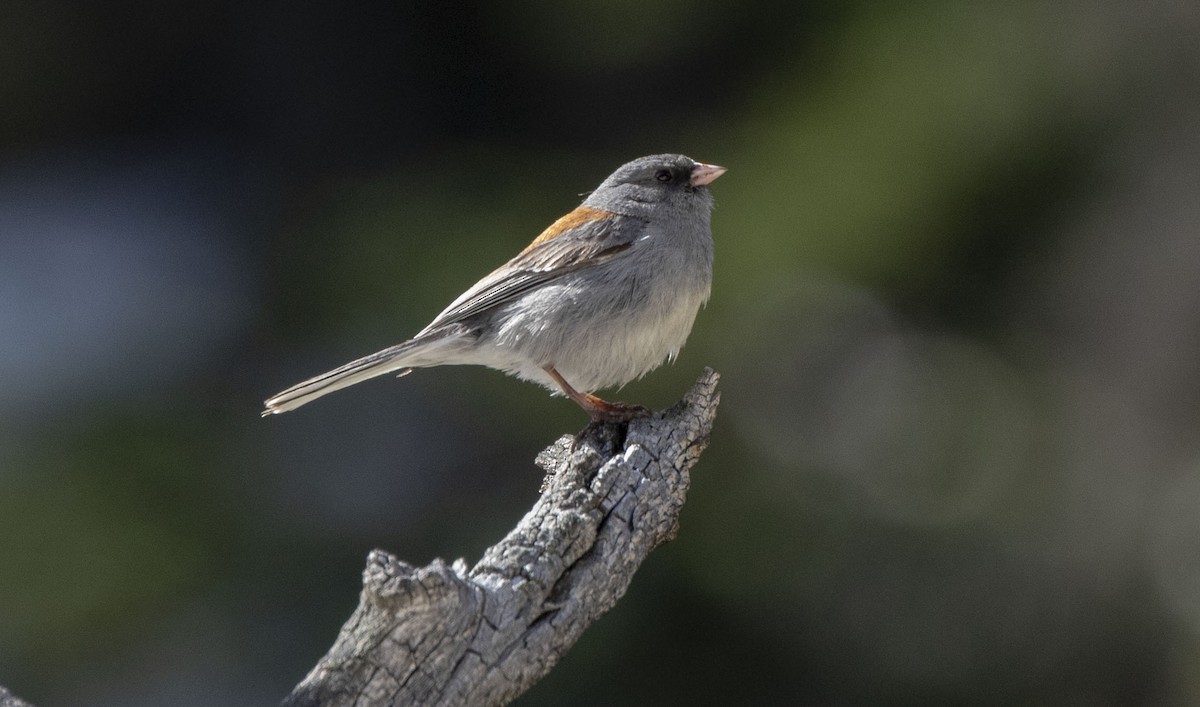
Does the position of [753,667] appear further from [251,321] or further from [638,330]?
[251,321]

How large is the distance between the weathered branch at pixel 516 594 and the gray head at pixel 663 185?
1.77 meters

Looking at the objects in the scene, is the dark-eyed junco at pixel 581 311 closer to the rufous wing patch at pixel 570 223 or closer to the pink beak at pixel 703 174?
the rufous wing patch at pixel 570 223

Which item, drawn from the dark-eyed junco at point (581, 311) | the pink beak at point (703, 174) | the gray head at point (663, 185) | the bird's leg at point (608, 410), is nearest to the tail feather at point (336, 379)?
the dark-eyed junco at point (581, 311)

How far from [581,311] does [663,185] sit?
31.9 inches

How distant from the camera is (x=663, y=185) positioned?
15.3 feet

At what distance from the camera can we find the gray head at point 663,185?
4598mm

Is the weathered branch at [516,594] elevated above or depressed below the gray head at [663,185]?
below

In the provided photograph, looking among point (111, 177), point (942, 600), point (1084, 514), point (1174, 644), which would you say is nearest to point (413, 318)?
point (111, 177)

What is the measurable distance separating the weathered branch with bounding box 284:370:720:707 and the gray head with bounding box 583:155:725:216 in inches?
69.5

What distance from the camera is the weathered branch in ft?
7.47

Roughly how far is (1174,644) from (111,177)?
5.99m

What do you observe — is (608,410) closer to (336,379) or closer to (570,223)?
(336,379)

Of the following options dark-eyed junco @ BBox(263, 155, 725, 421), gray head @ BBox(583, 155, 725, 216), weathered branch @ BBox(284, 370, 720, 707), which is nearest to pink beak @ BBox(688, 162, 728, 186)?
gray head @ BBox(583, 155, 725, 216)

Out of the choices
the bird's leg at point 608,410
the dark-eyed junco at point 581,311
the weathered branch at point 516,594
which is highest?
the dark-eyed junco at point 581,311
